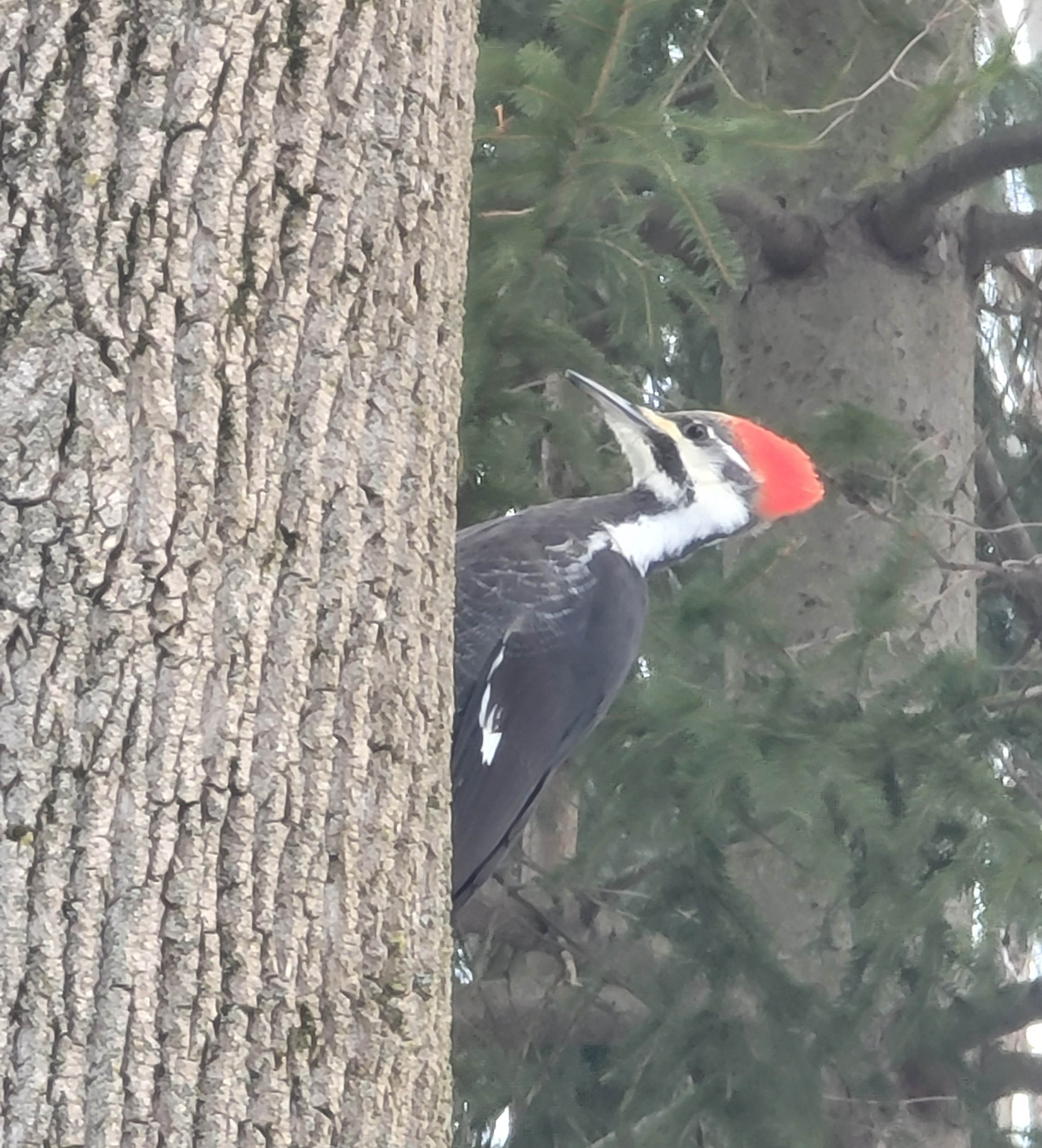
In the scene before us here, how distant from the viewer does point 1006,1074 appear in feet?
9.83

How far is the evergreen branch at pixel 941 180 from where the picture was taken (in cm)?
315

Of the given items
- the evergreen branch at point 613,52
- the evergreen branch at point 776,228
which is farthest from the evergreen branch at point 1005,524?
the evergreen branch at point 613,52

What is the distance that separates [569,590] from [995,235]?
1.45 m

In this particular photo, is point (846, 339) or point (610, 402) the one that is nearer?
point (610, 402)

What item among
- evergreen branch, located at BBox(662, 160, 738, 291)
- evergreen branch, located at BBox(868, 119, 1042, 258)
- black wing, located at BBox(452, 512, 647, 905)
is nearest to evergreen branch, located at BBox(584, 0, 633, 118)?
evergreen branch, located at BBox(662, 160, 738, 291)

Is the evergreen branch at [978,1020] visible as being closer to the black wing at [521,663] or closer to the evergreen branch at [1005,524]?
the black wing at [521,663]

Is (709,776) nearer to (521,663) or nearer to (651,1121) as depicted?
(521,663)

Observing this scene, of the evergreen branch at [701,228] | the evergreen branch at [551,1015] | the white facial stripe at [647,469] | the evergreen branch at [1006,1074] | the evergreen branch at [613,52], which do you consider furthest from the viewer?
the evergreen branch at [551,1015]

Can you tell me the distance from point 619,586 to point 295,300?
A: 5.68 ft

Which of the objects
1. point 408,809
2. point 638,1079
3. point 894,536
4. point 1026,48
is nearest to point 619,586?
point 894,536

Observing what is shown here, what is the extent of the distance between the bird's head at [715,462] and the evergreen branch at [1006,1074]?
3.55ft

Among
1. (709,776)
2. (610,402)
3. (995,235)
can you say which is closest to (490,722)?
(709,776)

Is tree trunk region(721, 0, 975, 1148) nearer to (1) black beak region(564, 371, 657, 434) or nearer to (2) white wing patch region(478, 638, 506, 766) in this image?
(1) black beak region(564, 371, 657, 434)

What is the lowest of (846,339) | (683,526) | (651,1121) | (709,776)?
(651,1121)
